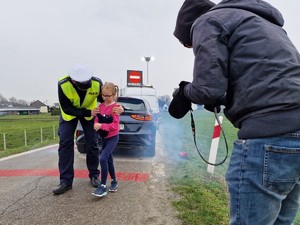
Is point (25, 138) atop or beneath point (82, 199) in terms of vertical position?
beneath

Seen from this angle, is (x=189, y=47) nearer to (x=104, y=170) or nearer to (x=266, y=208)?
(x=266, y=208)

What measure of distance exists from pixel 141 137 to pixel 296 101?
5.94 m

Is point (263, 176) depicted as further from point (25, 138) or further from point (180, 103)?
point (25, 138)

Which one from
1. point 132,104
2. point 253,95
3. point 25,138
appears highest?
point 253,95

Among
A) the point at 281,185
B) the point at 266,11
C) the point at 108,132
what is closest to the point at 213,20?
the point at 266,11

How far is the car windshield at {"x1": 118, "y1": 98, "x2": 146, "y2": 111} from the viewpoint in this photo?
741cm

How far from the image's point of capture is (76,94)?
4426 mm

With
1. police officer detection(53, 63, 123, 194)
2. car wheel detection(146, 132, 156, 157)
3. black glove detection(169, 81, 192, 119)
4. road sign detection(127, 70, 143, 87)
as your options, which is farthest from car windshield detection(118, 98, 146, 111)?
road sign detection(127, 70, 143, 87)

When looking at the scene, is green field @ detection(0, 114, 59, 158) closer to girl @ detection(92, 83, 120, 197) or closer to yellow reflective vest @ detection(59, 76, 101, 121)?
yellow reflective vest @ detection(59, 76, 101, 121)

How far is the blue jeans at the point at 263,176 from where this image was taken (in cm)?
140

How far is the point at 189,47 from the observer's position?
196cm

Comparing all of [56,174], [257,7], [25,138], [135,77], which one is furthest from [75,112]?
[135,77]

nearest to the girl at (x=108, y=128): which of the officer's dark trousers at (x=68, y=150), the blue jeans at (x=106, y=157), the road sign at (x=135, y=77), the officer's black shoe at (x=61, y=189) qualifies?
the blue jeans at (x=106, y=157)

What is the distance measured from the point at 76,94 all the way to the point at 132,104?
3147 mm
